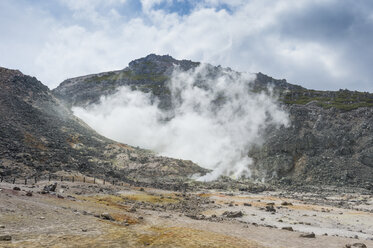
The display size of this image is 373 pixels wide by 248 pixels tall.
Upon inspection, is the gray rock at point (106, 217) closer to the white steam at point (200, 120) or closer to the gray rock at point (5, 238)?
the gray rock at point (5, 238)

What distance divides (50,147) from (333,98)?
→ 134276mm

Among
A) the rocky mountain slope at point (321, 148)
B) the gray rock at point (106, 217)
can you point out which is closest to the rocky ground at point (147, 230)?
the gray rock at point (106, 217)

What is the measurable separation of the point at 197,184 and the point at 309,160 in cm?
3740

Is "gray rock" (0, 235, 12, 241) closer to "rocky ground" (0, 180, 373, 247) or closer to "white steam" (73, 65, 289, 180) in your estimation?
"rocky ground" (0, 180, 373, 247)

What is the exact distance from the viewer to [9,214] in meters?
21.8

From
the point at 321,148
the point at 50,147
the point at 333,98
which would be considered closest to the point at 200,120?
the point at 321,148

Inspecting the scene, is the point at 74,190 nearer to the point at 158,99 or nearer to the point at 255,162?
the point at 255,162

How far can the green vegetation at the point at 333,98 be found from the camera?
125 m

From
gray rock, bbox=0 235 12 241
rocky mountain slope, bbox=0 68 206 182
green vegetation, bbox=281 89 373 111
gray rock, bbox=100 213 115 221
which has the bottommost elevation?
gray rock, bbox=100 213 115 221

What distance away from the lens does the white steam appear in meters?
116

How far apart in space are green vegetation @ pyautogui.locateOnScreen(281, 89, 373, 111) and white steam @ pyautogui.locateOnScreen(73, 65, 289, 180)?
555 inches

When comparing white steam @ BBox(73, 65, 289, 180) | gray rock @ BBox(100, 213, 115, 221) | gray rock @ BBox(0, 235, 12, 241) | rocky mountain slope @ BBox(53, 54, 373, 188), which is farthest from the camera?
white steam @ BBox(73, 65, 289, 180)

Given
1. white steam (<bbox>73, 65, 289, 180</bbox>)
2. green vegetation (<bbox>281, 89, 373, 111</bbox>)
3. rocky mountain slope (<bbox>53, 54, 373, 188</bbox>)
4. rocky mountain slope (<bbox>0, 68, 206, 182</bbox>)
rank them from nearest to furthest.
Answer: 1. rocky mountain slope (<bbox>0, 68, 206, 182</bbox>)
2. rocky mountain slope (<bbox>53, 54, 373, 188</bbox>)
3. white steam (<bbox>73, 65, 289, 180</bbox>)
4. green vegetation (<bbox>281, 89, 373, 111</bbox>)

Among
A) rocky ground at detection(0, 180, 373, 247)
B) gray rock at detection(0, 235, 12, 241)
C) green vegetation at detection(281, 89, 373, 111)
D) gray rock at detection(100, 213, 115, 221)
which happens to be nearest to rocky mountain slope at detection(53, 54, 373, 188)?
green vegetation at detection(281, 89, 373, 111)
